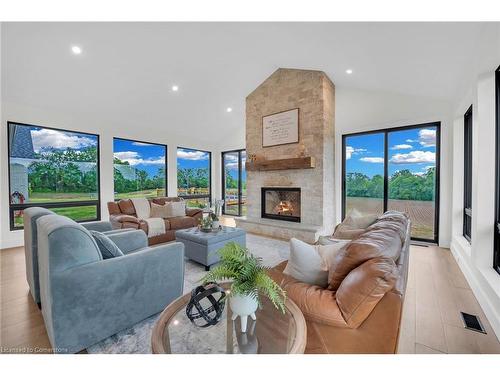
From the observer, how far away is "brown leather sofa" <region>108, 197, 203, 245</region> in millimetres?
3943

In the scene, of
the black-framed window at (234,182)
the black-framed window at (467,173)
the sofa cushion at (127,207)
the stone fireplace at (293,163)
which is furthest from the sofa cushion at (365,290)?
the black-framed window at (234,182)

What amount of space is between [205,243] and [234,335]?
1.87 m

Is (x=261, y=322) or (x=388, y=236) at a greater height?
(x=388, y=236)

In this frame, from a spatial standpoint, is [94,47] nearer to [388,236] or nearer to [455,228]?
[388,236]

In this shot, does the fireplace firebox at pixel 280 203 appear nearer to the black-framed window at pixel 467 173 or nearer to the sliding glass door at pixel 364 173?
the sliding glass door at pixel 364 173

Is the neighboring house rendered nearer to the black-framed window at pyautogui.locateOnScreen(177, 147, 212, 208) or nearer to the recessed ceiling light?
the recessed ceiling light

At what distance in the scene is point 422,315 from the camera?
207 cm

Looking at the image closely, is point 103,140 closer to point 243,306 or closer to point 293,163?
point 293,163

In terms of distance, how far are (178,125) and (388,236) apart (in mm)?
6028

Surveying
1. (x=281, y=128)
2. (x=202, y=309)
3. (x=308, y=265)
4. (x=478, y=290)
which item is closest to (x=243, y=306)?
(x=202, y=309)

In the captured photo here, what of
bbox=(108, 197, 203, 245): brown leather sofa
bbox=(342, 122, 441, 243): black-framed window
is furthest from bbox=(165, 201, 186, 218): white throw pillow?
bbox=(342, 122, 441, 243): black-framed window

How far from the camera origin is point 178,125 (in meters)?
6.34
